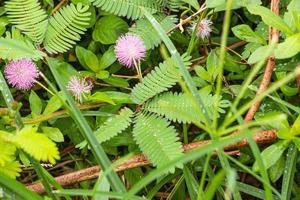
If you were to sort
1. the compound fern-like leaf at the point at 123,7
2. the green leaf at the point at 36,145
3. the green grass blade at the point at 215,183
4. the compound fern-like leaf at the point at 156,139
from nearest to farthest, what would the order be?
the green grass blade at the point at 215,183 → the green leaf at the point at 36,145 → the compound fern-like leaf at the point at 156,139 → the compound fern-like leaf at the point at 123,7

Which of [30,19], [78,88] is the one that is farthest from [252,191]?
[30,19]

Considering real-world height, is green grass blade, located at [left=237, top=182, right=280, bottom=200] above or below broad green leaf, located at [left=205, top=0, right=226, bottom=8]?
below

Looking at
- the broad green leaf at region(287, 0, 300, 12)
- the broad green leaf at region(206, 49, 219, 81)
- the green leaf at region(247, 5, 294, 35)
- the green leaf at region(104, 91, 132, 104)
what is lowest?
the green leaf at region(104, 91, 132, 104)

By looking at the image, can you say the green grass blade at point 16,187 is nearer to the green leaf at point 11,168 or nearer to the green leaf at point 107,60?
the green leaf at point 11,168

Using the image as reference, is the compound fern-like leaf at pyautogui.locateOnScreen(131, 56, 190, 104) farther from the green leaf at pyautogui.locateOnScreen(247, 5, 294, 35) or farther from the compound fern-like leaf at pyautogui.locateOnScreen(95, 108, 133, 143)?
the green leaf at pyautogui.locateOnScreen(247, 5, 294, 35)

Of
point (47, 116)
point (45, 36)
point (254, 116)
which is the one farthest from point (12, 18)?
point (254, 116)

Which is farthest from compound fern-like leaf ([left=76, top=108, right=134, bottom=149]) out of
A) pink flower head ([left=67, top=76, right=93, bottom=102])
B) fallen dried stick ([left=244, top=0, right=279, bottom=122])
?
fallen dried stick ([left=244, top=0, right=279, bottom=122])

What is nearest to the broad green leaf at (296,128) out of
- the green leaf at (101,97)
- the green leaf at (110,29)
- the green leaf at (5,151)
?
the green leaf at (101,97)
